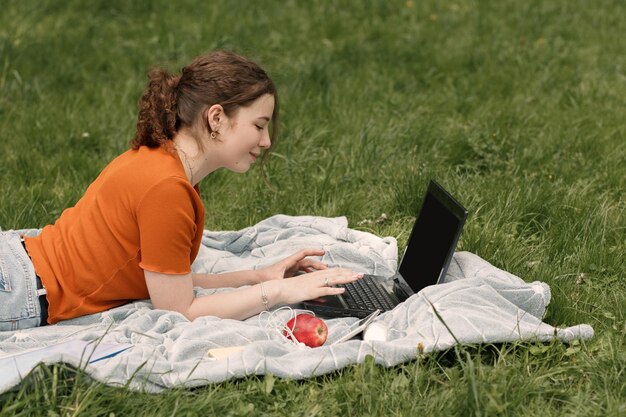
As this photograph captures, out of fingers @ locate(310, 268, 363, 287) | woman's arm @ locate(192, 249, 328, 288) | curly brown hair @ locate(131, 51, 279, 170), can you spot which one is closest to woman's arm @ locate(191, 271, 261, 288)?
woman's arm @ locate(192, 249, 328, 288)

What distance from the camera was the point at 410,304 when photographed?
12.3 feet

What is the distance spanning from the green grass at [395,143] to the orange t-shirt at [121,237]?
61 cm

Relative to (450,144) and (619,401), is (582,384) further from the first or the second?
(450,144)

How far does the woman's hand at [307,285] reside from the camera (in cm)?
373

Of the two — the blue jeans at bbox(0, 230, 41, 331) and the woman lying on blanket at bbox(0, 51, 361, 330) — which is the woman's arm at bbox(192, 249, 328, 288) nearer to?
the woman lying on blanket at bbox(0, 51, 361, 330)

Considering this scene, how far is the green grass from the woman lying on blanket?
555 mm

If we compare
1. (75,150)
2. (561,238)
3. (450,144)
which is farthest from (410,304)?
(75,150)

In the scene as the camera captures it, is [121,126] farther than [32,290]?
Yes

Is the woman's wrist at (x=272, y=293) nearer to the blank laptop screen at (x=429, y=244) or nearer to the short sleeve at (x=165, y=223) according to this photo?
the short sleeve at (x=165, y=223)

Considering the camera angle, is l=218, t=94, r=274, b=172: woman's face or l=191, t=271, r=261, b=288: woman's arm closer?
l=218, t=94, r=274, b=172: woman's face

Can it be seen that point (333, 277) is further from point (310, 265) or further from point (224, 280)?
point (224, 280)

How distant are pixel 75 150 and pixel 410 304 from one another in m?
2.81

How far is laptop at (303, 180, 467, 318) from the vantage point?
3.85 metres

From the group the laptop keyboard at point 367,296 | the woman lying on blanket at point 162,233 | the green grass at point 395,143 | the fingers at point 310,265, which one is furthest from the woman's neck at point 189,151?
the green grass at point 395,143
